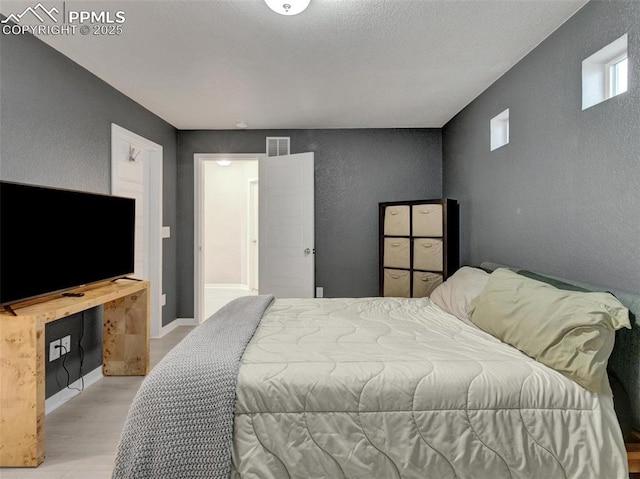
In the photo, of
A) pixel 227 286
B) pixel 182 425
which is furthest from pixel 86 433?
pixel 227 286

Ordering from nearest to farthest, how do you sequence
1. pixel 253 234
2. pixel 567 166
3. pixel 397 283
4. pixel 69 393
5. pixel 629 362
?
pixel 629 362 < pixel 567 166 < pixel 69 393 < pixel 397 283 < pixel 253 234

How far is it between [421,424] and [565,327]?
70cm

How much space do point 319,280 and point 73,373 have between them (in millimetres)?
2662

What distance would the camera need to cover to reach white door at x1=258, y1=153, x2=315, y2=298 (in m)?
4.27

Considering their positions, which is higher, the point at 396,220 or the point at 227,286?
the point at 396,220

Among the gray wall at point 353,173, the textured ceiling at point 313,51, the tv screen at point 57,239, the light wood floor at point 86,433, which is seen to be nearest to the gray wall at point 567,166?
the textured ceiling at point 313,51

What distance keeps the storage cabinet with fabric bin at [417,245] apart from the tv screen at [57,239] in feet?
8.30

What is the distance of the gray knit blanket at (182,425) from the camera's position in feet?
4.33

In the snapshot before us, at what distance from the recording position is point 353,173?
4.63m

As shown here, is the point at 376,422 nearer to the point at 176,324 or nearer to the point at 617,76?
the point at 617,76

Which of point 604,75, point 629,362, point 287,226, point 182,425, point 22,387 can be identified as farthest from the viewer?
point 287,226

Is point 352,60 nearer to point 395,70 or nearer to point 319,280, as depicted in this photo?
point 395,70

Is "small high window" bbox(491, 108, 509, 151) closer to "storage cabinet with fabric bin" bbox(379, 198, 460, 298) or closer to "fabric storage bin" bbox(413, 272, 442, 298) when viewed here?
"storage cabinet with fabric bin" bbox(379, 198, 460, 298)

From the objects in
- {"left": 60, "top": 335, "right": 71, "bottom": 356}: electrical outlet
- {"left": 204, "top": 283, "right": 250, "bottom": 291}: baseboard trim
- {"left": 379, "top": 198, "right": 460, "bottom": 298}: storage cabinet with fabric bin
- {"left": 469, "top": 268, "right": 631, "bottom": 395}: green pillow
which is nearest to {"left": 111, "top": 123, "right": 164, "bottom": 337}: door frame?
{"left": 60, "top": 335, "right": 71, "bottom": 356}: electrical outlet
